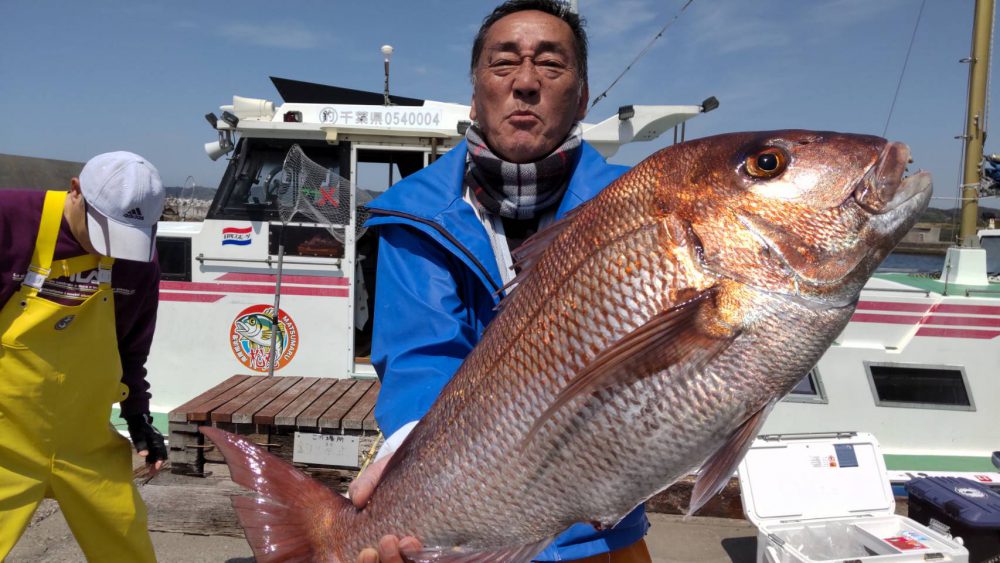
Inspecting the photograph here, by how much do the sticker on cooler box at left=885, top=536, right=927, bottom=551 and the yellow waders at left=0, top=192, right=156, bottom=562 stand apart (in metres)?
4.17

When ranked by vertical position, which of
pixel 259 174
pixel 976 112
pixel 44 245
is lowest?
pixel 44 245

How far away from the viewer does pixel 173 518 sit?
174 inches

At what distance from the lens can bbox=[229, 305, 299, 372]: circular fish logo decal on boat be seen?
619 centimetres

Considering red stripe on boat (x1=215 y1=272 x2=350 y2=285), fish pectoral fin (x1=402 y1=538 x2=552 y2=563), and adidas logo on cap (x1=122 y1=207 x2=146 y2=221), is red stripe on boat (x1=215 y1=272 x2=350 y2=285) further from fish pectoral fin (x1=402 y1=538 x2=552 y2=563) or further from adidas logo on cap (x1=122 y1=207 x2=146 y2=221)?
fish pectoral fin (x1=402 y1=538 x2=552 y2=563)

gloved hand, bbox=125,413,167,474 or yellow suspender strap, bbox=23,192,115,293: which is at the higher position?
yellow suspender strap, bbox=23,192,115,293

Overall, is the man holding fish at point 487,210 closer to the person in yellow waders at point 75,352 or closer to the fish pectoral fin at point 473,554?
the fish pectoral fin at point 473,554

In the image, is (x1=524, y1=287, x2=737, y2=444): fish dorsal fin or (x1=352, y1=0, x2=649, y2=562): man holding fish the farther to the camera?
(x1=352, y1=0, x2=649, y2=562): man holding fish

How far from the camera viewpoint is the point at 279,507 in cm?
176

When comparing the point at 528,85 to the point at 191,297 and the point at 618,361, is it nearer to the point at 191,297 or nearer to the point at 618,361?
the point at 618,361

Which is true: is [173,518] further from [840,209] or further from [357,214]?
[840,209]

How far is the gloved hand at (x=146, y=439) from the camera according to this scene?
354 centimetres

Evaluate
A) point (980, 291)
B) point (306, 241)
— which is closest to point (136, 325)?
point (306, 241)

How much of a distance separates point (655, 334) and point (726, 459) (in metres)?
0.33

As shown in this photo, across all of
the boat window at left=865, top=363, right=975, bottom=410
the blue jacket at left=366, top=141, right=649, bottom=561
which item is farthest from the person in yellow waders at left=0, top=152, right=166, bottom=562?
the boat window at left=865, top=363, right=975, bottom=410
